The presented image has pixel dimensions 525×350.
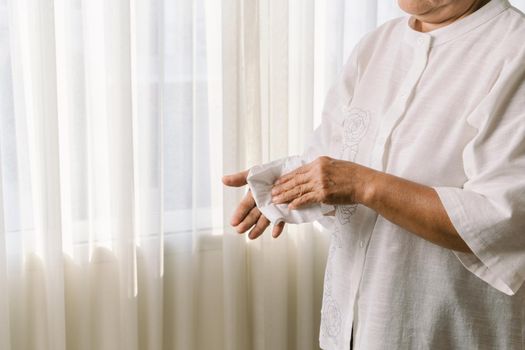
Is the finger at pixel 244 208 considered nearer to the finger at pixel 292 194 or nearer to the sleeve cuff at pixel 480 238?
the finger at pixel 292 194

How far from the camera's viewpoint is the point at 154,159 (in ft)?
7.31

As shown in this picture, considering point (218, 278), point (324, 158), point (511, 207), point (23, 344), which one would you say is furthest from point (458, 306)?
point (23, 344)

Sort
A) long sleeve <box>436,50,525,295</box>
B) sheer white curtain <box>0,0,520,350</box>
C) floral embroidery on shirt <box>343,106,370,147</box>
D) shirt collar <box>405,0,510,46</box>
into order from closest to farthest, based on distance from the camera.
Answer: long sleeve <box>436,50,525,295</box> → shirt collar <box>405,0,510,46</box> → floral embroidery on shirt <box>343,106,370,147</box> → sheer white curtain <box>0,0,520,350</box>

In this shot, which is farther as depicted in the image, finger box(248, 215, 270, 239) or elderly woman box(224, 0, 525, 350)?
finger box(248, 215, 270, 239)

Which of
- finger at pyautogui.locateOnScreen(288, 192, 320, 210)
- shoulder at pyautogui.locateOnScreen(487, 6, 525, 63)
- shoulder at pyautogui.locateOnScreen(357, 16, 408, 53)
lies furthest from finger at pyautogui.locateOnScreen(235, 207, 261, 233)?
shoulder at pyautogui.locateOnScreen(487, 6, 525, 63)

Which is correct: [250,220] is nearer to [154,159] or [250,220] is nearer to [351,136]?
[351,136]

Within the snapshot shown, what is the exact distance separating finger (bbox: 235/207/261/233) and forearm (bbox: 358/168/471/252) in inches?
12.2

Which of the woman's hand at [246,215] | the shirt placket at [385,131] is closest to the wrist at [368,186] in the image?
the shirt placket at [385,131]

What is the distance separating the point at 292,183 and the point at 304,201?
0.05 meters

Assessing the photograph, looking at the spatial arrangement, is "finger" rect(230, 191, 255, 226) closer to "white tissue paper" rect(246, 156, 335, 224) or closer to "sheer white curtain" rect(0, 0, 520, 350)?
"white tissue paper" rect(246, 156, 335, 224)

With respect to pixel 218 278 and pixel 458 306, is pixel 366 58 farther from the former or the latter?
pixel 218 278

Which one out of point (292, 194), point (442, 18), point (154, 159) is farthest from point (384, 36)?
point (154, 159)

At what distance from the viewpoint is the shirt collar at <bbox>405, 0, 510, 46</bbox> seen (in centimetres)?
141

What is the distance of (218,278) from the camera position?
95.0 inches
